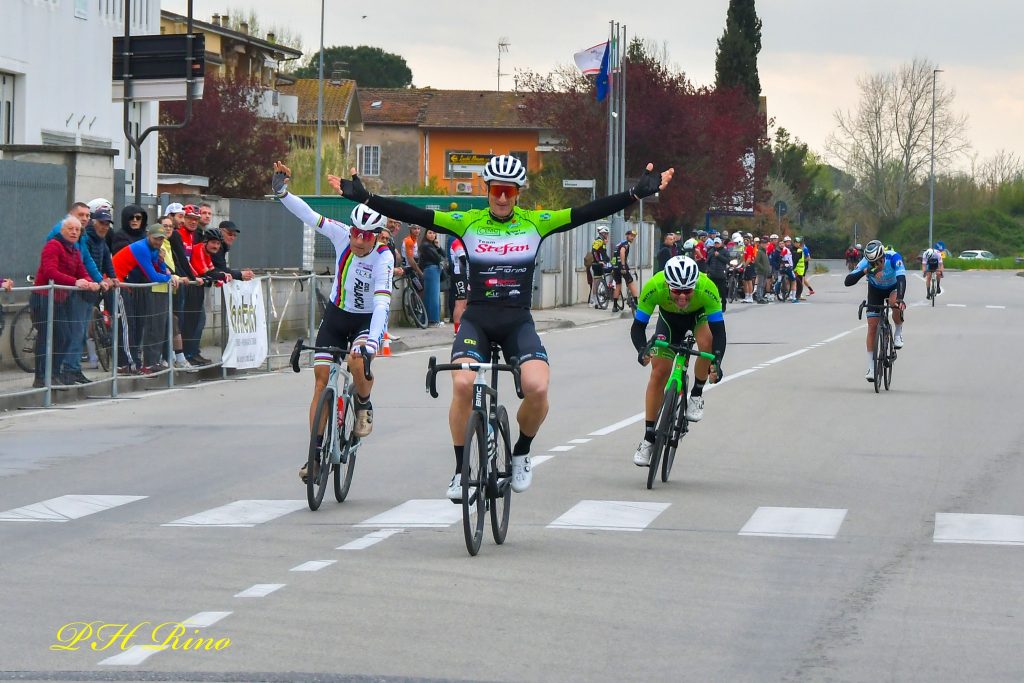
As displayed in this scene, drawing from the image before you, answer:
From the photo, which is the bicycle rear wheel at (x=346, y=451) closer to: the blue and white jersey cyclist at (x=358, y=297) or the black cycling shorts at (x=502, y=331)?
the blue and white jersey cyclist at (x=358, y=297)

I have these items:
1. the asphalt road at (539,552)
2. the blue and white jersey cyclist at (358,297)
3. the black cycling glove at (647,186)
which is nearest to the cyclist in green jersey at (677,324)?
the asphalt road at (539,552)

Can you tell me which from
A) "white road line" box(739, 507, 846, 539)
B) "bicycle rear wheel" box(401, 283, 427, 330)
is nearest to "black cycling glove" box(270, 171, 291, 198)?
"white road line" box(739, 507, 846, 539)

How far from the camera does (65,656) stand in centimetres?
655

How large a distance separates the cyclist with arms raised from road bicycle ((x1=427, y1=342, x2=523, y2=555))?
16cm

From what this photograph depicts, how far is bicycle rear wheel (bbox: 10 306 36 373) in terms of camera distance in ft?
53.3

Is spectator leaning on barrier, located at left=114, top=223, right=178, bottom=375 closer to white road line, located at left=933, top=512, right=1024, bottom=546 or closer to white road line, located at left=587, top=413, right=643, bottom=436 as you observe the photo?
white road line, located at left=587, top=413, right=643, bottom=436

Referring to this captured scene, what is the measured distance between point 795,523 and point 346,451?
9.18ft

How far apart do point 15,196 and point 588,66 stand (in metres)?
28.3

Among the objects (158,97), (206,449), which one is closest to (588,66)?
(158,97)

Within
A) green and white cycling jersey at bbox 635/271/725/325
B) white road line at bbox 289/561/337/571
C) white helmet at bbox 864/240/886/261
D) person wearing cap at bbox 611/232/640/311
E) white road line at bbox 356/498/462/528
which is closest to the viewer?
white road line at bbox 289/561/337/571

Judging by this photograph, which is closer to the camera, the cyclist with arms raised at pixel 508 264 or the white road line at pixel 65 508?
the cyclist with arms raised at pixel 508 264

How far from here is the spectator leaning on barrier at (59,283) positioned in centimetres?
1659

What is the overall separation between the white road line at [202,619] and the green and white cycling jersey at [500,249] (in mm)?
2773

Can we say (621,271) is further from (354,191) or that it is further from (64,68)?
(354,191)
